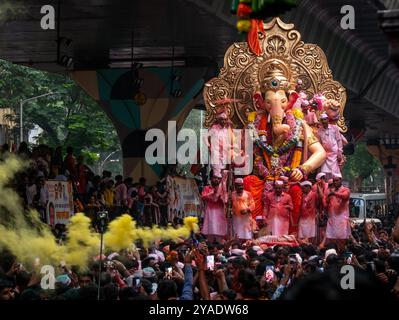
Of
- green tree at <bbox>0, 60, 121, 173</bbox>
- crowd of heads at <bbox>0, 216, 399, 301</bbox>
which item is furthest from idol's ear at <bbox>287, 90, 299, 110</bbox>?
green tree at <bbox>0, 60, 121, 173</bbox>

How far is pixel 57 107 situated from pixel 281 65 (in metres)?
31.6

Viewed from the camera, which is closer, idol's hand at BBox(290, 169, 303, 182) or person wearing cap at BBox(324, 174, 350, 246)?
person wearing cap at BBox(324, 174, 350, 246)

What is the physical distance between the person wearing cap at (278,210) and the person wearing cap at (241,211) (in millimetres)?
329

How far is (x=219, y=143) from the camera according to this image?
19766 mm

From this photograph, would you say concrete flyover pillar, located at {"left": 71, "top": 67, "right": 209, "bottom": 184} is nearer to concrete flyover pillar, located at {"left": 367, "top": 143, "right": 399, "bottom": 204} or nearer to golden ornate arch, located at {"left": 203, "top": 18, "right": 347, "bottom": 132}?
golden ornate arch, located at {"left": 203, "top": 18, "right": 347, "bottom": 132}

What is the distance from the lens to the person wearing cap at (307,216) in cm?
1953

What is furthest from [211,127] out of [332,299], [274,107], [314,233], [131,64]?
[332,299]

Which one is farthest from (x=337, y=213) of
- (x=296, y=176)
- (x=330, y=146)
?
(x=330, y=146)

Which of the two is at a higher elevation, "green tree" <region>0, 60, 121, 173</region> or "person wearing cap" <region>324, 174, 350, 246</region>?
"green tree" <region>0, 60, 121, 173</region>

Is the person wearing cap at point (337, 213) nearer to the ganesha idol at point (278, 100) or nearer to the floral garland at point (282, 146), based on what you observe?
the ganesha idol at point (278, 100)

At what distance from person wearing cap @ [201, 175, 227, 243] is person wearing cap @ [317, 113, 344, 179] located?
6.16ft

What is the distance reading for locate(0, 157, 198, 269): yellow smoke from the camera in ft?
42.5

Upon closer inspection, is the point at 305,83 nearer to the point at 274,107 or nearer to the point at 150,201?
the point at 274,107

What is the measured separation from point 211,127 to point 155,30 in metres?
7.41
